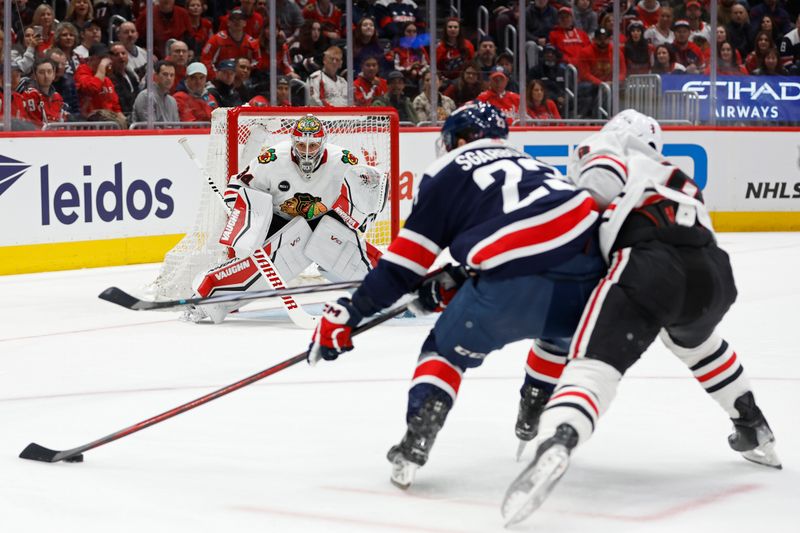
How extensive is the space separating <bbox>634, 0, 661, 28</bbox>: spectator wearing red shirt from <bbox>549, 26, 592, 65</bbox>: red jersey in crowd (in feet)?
1.42

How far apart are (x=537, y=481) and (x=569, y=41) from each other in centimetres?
805

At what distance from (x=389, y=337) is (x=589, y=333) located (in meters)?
2.81

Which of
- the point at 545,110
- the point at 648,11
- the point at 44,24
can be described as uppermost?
the point at 648,11

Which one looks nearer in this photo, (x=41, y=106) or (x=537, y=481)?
(x=537, y=481)

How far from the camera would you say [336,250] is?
6227mm

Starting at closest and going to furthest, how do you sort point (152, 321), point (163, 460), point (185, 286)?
point (163, 460) < point (152, 321) < point (185, 286)

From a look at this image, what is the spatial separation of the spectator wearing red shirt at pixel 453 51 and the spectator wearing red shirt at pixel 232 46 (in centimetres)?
160

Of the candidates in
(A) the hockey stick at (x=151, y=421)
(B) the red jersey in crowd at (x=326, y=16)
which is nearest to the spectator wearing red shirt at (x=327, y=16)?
(B) the red jersey in crowd at (x=326, y=16)

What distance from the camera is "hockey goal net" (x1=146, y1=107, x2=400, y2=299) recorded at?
655cm

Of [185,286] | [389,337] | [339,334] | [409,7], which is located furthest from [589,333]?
[409,7]

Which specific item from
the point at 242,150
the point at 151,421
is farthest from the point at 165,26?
the point at 151,421

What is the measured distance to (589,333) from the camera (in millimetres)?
2814

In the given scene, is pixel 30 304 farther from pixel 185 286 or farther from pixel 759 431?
pixel 759 431

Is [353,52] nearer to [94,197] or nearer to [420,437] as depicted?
[94,197]
